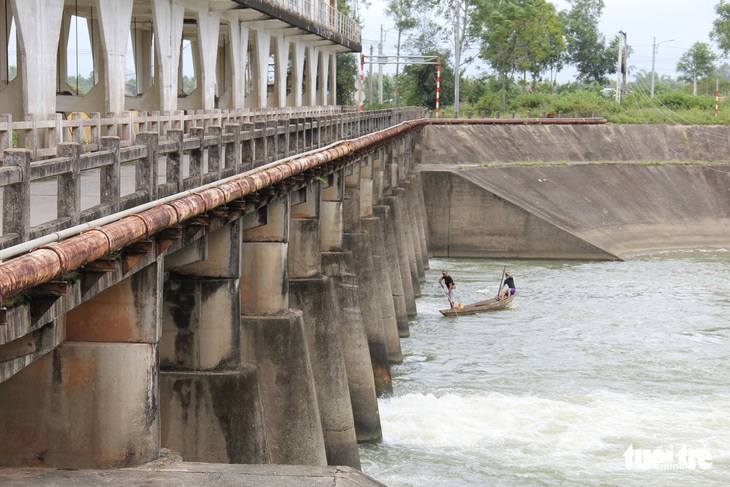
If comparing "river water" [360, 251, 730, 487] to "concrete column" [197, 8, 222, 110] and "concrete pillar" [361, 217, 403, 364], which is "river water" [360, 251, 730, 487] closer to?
"concrete pillar" [361, 217, 403, 364]

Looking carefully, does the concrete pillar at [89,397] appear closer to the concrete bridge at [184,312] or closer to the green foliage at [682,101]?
the concrete bridge at [184,312]

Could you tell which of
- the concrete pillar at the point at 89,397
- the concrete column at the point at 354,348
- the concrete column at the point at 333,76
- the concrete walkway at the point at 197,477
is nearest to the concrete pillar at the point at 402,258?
the concrete column at the point at 354,348

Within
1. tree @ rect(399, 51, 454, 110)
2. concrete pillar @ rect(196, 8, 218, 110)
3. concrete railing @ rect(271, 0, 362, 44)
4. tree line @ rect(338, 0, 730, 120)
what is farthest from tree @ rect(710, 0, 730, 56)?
concrete pillar @ rect(196, 8, 218, 110)

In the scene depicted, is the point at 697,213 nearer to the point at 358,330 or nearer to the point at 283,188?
the point at 358,330

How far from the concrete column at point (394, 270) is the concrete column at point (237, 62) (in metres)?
4.77

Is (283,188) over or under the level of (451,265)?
over

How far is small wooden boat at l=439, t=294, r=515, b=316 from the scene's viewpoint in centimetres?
3375

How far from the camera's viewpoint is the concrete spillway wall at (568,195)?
48.4 meters

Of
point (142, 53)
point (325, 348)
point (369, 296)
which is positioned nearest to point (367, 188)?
point (369, 296)

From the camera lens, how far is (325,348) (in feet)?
57.3

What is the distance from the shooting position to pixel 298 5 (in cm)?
3731

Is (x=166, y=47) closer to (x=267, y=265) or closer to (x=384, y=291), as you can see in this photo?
(x=384, y=291)

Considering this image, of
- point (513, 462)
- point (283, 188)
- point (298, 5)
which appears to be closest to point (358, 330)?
point (513, 462)

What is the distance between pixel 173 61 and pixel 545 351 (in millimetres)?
11596
